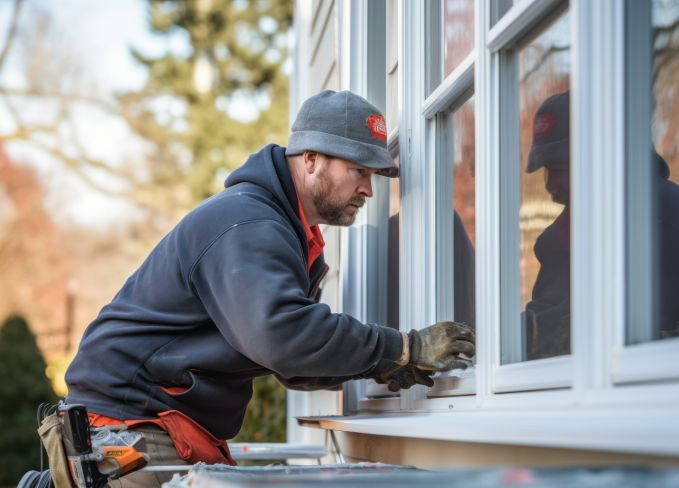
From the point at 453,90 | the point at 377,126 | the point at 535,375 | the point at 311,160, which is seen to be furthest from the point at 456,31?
the point at 535,375

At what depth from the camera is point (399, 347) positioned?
2768 millimetres

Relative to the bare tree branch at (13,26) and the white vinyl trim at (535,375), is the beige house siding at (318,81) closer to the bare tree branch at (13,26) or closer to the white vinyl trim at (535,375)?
the white vinyl trim at (535,375)

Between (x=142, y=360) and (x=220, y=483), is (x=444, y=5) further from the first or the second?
(x=220, y=483)

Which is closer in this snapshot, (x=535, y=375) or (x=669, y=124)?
(x=535, y=375)

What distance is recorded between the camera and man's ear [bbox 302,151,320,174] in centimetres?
326

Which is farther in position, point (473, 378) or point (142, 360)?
point (142, 360)

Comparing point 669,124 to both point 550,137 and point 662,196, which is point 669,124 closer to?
point 550,137

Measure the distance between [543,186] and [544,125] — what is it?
155 millimetres

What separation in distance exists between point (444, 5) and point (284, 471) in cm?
158

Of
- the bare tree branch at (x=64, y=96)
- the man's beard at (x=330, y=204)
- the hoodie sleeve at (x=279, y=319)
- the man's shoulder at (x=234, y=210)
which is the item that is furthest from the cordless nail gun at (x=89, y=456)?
the bare tree branch at (x=64, y=96)

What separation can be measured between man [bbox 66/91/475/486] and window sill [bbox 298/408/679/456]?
53 centimetres

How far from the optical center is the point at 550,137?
2.54 meters

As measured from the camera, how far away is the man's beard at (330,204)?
10.7ft

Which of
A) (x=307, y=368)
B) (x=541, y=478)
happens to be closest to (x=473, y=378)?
(x=307, y=368)
